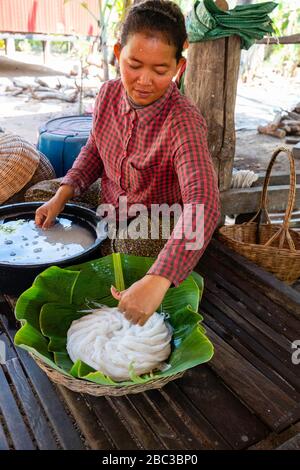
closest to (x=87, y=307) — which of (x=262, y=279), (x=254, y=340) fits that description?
(x=254, y=340)

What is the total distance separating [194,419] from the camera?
4.97ft

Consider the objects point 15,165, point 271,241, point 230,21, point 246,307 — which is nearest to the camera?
point 246,307

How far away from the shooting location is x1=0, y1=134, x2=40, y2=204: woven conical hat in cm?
304

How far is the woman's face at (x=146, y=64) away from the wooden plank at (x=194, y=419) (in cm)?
124

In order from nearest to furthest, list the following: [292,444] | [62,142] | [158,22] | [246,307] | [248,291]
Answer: [292,444]
[158,22]
[246,307]
[248,291]
[62,142]

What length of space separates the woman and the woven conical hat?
896mm

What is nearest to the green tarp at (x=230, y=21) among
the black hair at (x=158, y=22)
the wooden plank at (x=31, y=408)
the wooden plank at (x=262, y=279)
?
the black hair at (x=158, y=22)

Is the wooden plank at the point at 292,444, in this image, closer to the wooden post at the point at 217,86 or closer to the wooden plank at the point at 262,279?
the wooden plank at the point at 262,279

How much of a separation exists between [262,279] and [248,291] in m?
0.14

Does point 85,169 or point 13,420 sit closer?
point 13,420

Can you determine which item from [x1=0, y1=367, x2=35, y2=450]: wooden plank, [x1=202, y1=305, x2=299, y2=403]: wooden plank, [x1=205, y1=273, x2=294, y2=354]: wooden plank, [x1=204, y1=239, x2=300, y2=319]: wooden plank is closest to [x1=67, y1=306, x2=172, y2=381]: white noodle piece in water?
[x1=0, y1=367, x2=35, y2=450]: wooden plank

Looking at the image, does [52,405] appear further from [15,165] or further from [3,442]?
[15,165]

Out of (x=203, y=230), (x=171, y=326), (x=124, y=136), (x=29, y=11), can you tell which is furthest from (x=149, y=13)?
(x=29, y=11)

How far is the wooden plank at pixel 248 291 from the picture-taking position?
212 cm
